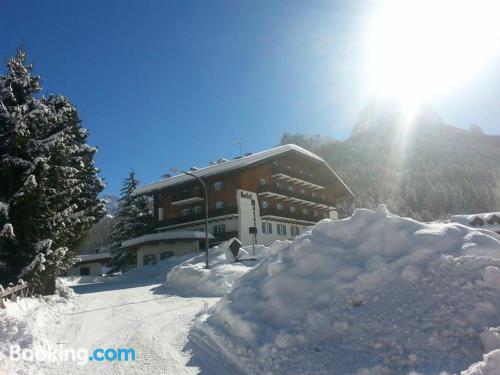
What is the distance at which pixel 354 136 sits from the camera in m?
168

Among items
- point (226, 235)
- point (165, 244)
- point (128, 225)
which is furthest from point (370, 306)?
point (128, 225)

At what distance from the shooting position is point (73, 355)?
328 inches

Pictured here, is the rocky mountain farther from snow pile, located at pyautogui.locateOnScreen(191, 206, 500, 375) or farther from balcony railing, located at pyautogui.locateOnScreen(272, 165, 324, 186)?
snow pile, located at pyautogui.locateOnScreen(191, 206, 500, 375)

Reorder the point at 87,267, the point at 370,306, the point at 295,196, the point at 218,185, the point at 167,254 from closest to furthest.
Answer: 1. the point at 370,306
2. the point at 167,254
3. the point at 218,185
4. the point at 295,196
5. the point at 87,267

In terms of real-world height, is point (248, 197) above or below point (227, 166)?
below

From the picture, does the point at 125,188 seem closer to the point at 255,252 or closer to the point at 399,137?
the point at 255,252

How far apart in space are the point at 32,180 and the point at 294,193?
3488 centimetres

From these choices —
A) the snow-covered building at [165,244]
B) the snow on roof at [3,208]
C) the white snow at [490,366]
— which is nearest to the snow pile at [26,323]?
the snow on roof at [3,208]

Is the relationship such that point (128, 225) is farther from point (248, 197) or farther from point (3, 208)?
point (3, 208)

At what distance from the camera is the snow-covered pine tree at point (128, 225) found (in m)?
48.5

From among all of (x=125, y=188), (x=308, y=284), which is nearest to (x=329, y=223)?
(x=308, y=284)

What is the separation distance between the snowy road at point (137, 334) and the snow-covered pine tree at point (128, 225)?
32518 millimetres

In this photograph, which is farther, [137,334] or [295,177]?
[295,177]

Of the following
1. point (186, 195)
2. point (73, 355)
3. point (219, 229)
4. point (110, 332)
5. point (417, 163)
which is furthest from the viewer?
point (417, 163)
